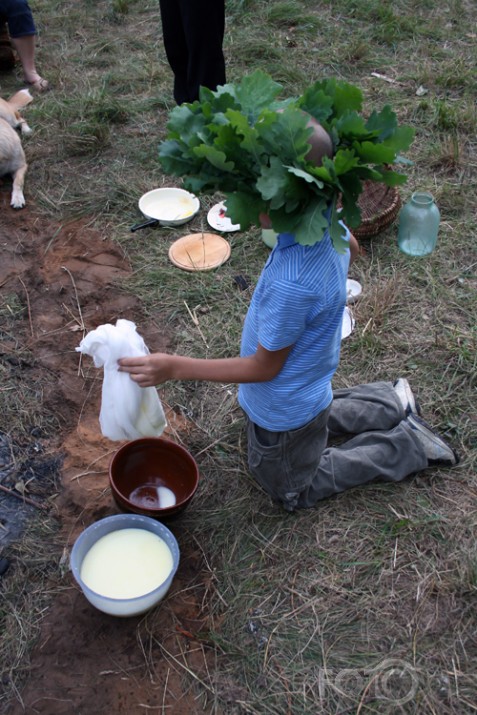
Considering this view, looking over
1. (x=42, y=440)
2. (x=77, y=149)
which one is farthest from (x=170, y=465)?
(x=77, y=149)

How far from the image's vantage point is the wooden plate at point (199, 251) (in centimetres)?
383

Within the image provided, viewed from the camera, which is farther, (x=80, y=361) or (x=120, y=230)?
(x=120, y=230)

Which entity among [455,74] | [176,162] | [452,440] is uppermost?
[176,162]

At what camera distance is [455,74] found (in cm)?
545

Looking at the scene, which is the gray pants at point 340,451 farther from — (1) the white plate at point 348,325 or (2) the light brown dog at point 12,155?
(2) the light brown dog at point 12,155

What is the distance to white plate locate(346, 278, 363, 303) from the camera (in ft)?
11.7

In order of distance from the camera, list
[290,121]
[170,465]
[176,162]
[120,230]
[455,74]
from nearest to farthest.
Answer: [290,121]
[176,162]
[170,465]
[120,230]
[455,74]

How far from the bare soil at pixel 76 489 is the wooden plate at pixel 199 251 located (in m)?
0.35

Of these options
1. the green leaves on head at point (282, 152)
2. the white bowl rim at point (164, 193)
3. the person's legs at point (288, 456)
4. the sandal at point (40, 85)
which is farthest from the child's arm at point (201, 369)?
the sandal at point (40, 85)

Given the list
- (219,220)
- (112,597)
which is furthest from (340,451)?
(219,220)

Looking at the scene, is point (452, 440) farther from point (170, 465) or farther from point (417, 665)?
point (170, 465)

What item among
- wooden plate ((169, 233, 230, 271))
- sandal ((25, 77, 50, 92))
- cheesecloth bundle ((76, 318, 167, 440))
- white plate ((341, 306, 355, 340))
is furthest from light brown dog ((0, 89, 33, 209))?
cheesecloth bundle ((76, 318, 167, 440))

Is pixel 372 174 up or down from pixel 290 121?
down

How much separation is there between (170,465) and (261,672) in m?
0.88
